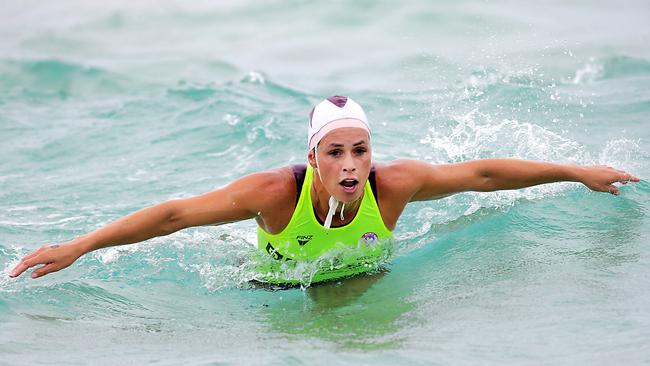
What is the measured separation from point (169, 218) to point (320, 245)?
3.98 feet

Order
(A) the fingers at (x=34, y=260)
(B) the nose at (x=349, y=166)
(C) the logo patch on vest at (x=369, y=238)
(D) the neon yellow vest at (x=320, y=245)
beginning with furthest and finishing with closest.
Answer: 1. (C) the logo patch on vest at (x=369, y=238)
2. (D) the neon yellow vest at (x=320, y=245)
3. (B) the nose at (x=349, y=166)
4. (A) the fingers at (x=34, y=260)

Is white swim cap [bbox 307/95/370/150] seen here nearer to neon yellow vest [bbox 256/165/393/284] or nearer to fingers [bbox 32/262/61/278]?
neon yellow vest [bbox 256/165/393/284]

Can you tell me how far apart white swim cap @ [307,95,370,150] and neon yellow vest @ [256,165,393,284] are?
48 centimetres

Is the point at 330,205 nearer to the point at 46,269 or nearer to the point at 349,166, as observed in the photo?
the point at 349,166

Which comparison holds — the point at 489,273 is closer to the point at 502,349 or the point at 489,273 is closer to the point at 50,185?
the point at 502,349

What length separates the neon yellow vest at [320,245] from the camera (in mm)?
6734

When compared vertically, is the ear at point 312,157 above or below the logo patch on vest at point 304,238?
above

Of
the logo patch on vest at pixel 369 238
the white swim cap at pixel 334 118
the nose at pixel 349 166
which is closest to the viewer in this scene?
the nose at pixel 349 166

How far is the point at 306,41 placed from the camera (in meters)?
18.9

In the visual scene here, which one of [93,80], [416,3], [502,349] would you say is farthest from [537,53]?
[502,349]

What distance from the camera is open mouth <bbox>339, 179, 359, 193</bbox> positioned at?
6225 millimetres

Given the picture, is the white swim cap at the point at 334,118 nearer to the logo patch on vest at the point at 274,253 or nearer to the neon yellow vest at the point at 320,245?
the neon yellow vest at the point at 320,245

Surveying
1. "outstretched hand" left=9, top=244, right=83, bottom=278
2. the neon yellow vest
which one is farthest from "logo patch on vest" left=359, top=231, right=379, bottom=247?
"outstretched hand" left=9, top=244, right=83, bottom=278

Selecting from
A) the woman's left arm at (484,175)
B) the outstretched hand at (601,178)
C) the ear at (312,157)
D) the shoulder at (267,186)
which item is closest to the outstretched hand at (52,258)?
the shoulder at (267,186)
